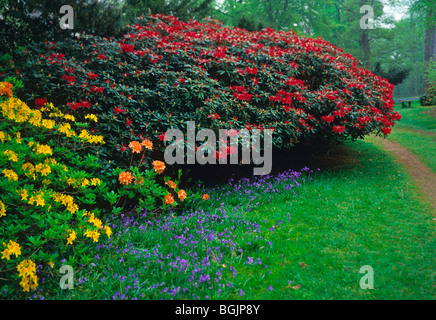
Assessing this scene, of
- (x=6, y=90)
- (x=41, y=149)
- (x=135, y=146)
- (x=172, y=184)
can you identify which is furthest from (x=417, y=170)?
(x=6, y=90)

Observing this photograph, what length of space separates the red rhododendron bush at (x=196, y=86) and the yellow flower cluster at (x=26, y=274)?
170cm

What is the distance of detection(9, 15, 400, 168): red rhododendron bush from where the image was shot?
4027 mm

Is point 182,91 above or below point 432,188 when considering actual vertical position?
above

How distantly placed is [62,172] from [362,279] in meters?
3.12

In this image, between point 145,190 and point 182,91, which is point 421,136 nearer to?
point 182,91

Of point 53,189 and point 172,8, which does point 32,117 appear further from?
point 172,8

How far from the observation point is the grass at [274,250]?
2475mm

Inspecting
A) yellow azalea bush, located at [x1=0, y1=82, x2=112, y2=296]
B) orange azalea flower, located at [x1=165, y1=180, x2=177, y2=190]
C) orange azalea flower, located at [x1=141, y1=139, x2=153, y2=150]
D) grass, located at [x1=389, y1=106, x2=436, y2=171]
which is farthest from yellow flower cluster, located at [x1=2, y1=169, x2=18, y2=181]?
grass, located at [x1=389, y1=106, x2=436, y2=171]

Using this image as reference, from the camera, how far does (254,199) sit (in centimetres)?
442

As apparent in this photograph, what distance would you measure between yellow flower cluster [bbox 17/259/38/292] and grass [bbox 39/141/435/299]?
0.70 feet

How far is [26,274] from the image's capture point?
2275mm

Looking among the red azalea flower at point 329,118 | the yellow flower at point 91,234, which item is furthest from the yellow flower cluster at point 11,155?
the red azalea flower at point 329,118

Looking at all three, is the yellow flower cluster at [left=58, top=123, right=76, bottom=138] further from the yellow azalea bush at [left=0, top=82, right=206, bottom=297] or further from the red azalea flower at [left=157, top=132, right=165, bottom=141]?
the red azalea flower at [left=157, top=132, right=165, bottom=141]
